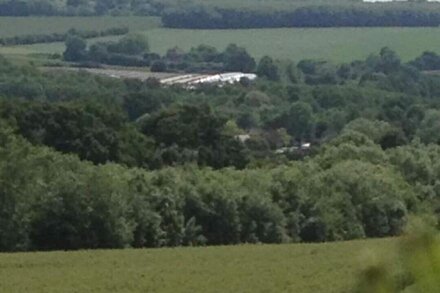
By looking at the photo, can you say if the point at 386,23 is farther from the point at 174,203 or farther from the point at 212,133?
the point at 174,203

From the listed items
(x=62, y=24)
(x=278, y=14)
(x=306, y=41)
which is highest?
(x=278, y=14)

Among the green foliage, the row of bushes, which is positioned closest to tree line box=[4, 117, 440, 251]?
the green foliage

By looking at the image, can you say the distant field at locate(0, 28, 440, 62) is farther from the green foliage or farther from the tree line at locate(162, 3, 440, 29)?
the green foliage

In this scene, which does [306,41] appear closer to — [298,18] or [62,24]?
[298,18]

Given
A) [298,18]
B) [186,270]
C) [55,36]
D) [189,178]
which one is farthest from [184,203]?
[298,18]

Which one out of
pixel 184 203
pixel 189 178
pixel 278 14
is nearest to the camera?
pixel 184 203

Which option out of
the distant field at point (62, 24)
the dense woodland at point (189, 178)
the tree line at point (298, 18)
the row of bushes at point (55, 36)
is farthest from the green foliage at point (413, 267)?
the tree line at point (298, 18)
